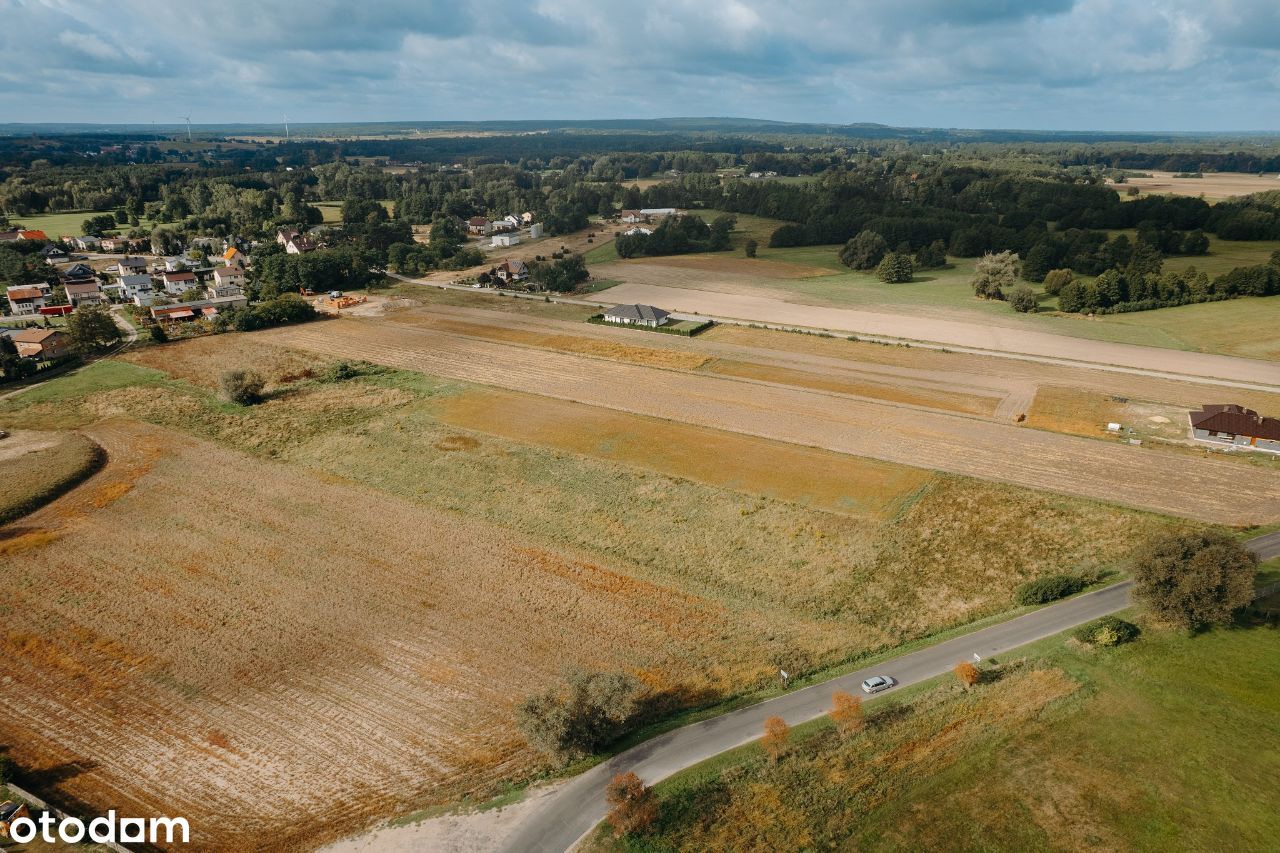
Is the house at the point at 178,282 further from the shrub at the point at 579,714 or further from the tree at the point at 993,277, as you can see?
the tree at the point at 993,277

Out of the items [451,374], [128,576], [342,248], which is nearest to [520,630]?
[128,576]

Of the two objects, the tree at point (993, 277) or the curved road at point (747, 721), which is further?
the tree at point (993, 277)

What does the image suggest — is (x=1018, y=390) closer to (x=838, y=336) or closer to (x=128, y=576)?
(x=838, y=336)

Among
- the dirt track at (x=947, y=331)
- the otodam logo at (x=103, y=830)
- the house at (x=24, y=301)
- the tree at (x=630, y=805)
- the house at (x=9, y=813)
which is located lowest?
the otodam logo at (x=103, y=830)

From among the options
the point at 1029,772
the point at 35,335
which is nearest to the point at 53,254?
the point at 35,335

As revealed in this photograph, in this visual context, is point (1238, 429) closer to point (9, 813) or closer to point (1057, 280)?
point (1057, 280)

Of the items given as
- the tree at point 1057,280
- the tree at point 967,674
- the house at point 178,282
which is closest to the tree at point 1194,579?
the tree at point 967,674
